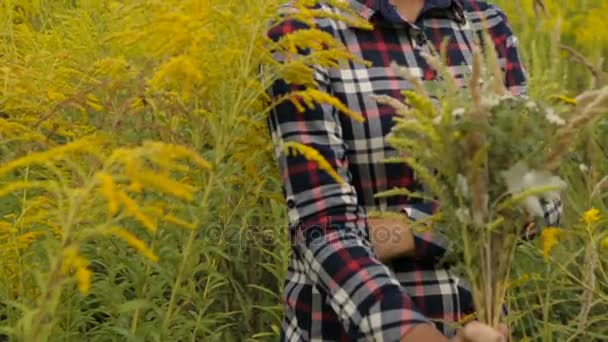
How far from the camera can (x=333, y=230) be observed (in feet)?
6.20

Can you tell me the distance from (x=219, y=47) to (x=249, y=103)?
14 centimetres

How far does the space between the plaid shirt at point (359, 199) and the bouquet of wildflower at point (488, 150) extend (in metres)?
0.27

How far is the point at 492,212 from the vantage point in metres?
1.57

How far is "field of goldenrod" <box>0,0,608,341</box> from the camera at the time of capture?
1.62m

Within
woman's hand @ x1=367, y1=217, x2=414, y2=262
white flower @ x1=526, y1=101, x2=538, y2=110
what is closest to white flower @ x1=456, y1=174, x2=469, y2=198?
white flower @ x1=526, y1=101, x2=538, y2=110

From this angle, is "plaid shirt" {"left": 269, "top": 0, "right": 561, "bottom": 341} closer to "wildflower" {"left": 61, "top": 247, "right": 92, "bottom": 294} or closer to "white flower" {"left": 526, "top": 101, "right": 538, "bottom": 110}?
"white flower" {"left": 526, "top": 101, "right": 538, "bottom": 110}

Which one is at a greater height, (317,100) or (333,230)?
(317,100)

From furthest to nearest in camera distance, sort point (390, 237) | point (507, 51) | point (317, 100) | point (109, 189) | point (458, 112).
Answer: point (507, 51), point (390, 237), point (317, 100), point (458, 112), point (109, 189)

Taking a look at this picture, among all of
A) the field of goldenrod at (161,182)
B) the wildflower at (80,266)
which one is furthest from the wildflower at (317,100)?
the wildflower at (80,266)

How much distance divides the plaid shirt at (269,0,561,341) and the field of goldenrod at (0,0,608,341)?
0.08m

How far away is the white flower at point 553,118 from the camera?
1527 millimetres

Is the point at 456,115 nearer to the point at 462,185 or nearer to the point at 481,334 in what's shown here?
the point at 462,185

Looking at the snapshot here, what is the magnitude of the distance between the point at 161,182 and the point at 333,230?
533 mm

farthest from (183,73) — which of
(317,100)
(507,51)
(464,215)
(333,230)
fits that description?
(507,51)
